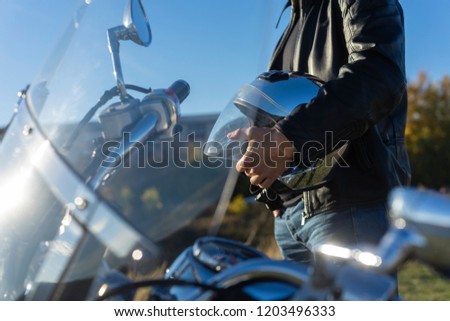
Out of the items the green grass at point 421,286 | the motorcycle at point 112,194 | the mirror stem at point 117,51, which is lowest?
the green grass at point 421,286

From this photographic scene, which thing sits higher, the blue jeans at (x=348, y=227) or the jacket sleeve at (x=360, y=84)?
the jacket sleeve at (x=360, y=84)

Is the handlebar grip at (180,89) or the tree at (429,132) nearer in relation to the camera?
the handlebar grip at (180,89)

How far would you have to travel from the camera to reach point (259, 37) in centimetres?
152

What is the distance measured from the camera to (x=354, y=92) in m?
1.43

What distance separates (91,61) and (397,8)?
764mm

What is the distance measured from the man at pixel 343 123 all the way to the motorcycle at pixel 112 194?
0.44 feet

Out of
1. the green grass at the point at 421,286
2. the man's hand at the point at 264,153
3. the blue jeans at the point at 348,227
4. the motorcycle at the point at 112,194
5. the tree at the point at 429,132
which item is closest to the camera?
the motorcycle at the point at 112,194

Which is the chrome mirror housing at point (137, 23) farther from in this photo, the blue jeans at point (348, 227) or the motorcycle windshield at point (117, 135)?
the blue jeans at point (348, 227)

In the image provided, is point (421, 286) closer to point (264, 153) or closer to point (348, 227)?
point (348, 227)

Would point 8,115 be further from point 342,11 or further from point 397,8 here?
point 397,8

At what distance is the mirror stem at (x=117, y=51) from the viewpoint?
133 cm

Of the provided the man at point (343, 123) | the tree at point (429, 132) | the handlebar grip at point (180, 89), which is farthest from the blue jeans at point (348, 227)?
the tree at point (429, 132)

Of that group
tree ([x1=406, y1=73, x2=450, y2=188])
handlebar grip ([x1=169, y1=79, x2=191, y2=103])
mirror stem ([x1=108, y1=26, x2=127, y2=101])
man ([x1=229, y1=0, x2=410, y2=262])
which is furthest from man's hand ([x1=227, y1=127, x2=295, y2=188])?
tree ([x1=406, y1=73, x2=450, y2=188])

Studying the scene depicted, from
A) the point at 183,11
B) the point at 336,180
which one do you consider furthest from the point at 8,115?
the point at 336,180
